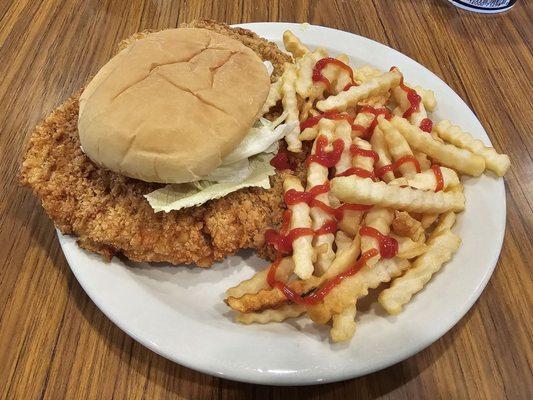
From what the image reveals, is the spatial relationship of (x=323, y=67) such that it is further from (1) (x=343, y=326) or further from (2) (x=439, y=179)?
(1) (x=343, y=326)

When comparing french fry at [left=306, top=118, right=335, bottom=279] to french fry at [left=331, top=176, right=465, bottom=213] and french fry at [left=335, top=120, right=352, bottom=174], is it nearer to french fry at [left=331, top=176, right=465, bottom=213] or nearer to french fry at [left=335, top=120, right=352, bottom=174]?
french fry at [left=335, top=120, right=352, bottom=174]

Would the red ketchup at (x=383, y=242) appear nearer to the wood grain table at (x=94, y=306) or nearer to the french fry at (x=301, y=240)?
the french fry at (x=301, y=240)

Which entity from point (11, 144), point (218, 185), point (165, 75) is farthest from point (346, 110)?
point (11, 144)

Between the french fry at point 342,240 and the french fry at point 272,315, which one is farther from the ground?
the french fry at point 342,240

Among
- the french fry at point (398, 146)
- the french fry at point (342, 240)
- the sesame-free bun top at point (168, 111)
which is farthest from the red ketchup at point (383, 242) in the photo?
the sesame-free bun top at point (168, 111)

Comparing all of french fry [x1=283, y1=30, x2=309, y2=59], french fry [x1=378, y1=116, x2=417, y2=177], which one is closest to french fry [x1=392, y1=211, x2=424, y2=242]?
french fry [x1=378, y1=116, x2=417, y2=177]

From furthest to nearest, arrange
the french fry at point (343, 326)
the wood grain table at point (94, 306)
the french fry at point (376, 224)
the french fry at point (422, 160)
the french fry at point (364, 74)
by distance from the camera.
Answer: the french fry at point (364, 74), the french fry at point (422, 160), the wood grain table at point (94, 306), the french fry at point (376, 224), the french fry at point (343, 326)

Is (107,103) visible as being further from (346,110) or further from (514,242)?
(514,242)
